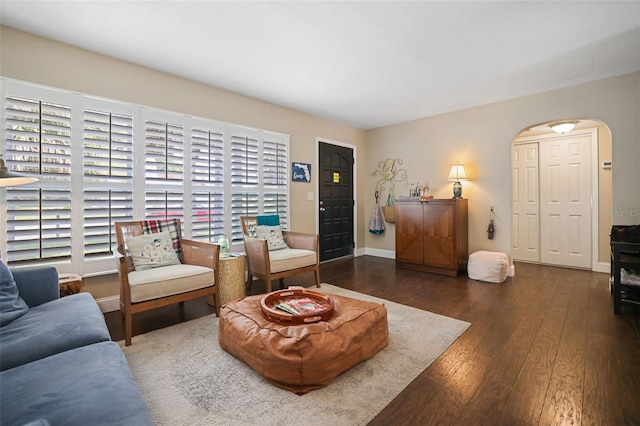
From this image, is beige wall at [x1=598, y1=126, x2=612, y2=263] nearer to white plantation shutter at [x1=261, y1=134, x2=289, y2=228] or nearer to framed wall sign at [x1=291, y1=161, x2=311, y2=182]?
framed wall sign at [x1=291, y1=161, x2=311, y2=182]

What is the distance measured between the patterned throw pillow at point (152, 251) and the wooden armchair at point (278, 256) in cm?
82

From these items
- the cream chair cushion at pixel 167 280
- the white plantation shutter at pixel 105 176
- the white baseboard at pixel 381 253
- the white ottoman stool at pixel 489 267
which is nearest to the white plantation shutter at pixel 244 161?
the white plantation shutter at pixel 105 176

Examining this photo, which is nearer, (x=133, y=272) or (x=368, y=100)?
(x=133, y=272)

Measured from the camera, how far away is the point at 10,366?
123 cm

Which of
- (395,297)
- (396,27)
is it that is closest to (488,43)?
(396,27)

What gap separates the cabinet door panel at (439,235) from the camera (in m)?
4.23

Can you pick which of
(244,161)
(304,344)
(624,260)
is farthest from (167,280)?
(624,260)

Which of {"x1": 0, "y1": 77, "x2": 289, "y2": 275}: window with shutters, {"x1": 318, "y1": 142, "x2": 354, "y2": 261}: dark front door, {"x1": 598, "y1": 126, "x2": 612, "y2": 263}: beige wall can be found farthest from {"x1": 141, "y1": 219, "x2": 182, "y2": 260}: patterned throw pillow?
{"x1": 598, "y1": 126, "x2": 612, "y2": 263}: beige wall

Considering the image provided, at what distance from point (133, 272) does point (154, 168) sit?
1.20 meters

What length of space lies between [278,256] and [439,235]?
246 cm

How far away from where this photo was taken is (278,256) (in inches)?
132

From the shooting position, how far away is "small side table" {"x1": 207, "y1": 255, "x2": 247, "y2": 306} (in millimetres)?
3002

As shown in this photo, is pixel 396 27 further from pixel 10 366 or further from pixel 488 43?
pixel 10 366

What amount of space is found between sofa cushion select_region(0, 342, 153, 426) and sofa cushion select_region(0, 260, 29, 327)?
0.60m
